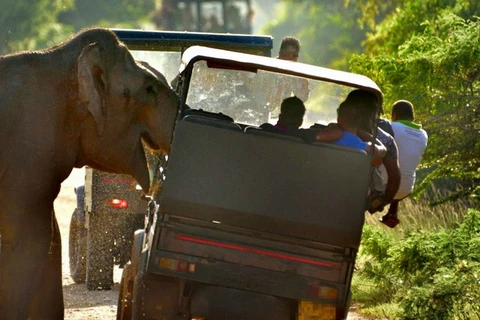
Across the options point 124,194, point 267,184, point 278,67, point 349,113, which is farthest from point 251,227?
point 124,194

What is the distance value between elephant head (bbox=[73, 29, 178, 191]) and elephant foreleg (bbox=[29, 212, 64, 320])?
26.9 inches

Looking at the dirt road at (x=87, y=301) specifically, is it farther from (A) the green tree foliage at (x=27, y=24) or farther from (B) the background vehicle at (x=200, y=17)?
(B) the background vehicle at (x=200, y=17)

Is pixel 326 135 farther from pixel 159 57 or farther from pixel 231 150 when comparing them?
pixel 159 57

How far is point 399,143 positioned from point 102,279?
14.4ft

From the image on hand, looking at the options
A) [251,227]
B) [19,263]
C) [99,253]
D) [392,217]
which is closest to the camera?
[251,227]

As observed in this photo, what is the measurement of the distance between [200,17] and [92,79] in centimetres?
9036

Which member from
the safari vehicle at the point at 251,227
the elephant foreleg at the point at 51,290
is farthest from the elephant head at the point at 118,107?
the safari vehicle at the point at 251,227

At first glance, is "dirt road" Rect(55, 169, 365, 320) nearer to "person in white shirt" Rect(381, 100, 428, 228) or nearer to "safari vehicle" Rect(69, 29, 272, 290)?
"safari vehicle" Rect(69, 29, 272, 290)

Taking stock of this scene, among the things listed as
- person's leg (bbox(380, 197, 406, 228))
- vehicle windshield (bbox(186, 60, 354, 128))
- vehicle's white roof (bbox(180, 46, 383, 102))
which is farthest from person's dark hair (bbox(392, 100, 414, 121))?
vehicle's white roof (bbox(180, 46, 383, 102))

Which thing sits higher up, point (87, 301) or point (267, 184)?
point (267, 184)

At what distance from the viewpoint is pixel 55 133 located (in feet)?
37.5

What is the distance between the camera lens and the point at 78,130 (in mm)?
11656

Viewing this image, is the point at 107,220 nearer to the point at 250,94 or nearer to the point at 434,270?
the point at 250,94

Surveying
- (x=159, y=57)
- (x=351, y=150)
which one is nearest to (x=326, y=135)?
(x=351, y=150)
